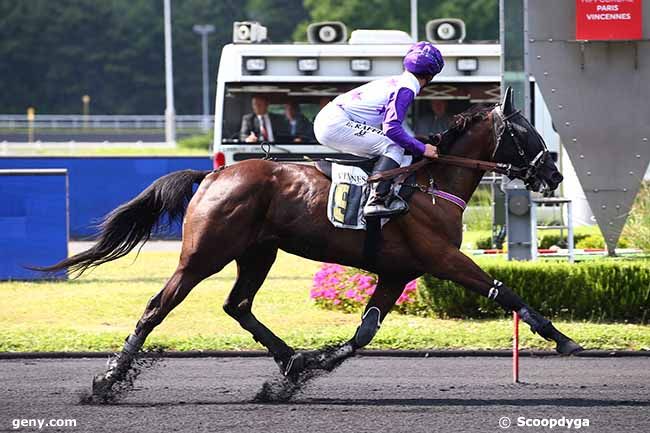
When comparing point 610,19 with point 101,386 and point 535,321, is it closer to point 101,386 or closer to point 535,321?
point 535,321

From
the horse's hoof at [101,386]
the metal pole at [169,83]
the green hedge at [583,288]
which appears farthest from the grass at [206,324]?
the metal pole at [169,83]

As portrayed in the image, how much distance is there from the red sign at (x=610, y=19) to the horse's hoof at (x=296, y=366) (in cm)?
544

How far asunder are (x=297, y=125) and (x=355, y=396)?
8915mm

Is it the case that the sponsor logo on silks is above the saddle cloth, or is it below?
above

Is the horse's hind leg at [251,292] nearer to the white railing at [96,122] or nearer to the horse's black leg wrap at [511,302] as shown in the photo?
the horse's black leg wrap at [511,302]

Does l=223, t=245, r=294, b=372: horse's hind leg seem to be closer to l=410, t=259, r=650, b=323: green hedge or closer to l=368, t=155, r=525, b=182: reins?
l=368, t=155, r=525, b=182: reins

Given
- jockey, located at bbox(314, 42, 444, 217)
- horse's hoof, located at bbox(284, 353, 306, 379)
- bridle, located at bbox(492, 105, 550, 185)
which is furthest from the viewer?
bridle, located at bbox(492, 105, 550, 185)

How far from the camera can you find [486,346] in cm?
995

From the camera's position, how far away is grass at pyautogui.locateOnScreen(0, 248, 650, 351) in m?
10.1

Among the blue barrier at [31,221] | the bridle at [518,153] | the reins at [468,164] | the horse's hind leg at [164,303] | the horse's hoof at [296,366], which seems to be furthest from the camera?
the blue barrier at [31,221]

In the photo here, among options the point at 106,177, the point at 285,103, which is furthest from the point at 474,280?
the point at 106,177

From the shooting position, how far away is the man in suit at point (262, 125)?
16.4 metres
